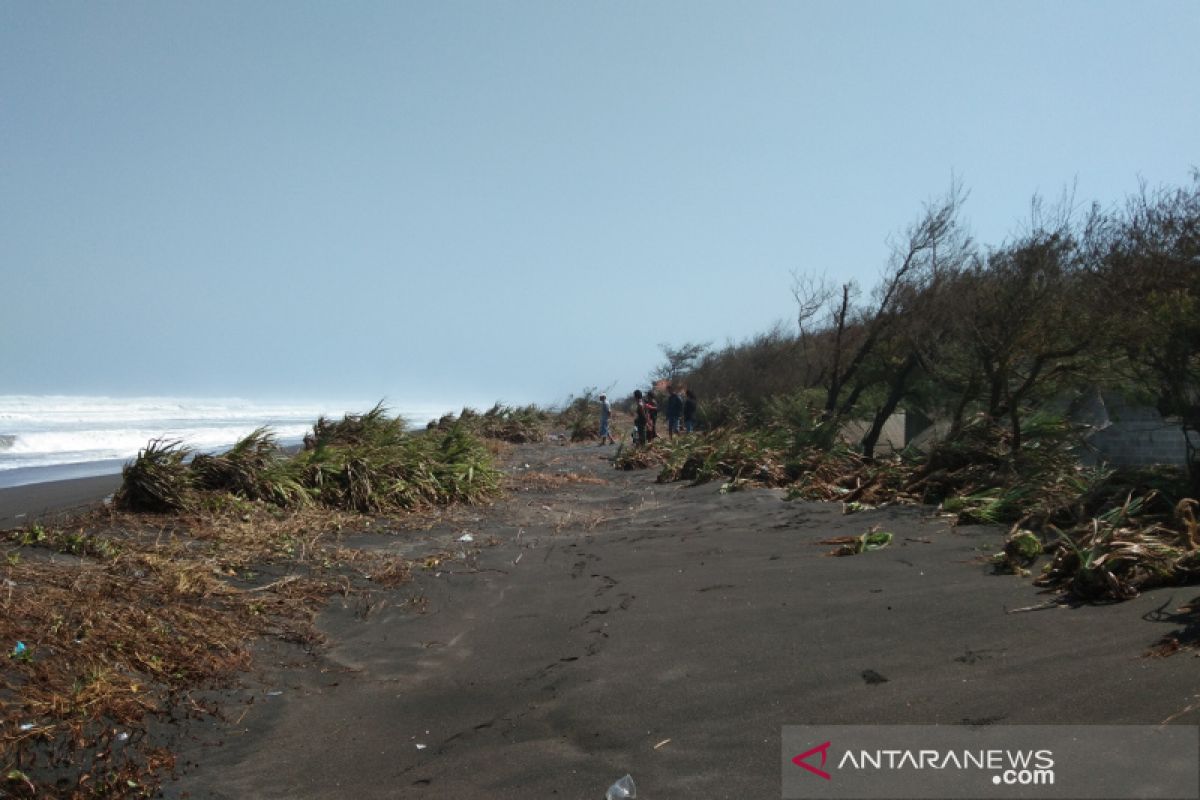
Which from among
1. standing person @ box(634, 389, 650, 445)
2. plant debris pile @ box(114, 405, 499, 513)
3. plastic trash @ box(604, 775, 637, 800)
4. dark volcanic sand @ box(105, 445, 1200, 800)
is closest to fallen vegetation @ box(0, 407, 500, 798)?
plant debris pile @ box(114, 405, 499, 513)

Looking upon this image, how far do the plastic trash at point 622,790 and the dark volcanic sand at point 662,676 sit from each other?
0.26 feet

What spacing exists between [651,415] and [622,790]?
18.7 metres

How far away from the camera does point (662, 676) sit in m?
4.82

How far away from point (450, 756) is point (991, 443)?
8154 mm

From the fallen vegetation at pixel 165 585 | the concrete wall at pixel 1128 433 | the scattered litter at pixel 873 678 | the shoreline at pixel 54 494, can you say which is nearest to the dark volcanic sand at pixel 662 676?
the scattered litter at pixel 873 678

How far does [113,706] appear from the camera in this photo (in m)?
4.13

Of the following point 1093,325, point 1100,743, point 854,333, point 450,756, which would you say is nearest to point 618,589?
point 450,756

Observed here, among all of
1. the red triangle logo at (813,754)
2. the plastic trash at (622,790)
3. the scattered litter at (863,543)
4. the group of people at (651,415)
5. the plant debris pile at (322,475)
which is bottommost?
the plastic trash at (622,790)

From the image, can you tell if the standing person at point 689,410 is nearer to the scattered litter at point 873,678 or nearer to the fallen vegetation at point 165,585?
the fallen vegetation at point 165,585

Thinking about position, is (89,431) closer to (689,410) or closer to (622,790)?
(689,410)

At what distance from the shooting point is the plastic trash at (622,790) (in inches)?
139

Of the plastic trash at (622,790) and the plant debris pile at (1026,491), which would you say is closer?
A: the plastic trash at (622,790)

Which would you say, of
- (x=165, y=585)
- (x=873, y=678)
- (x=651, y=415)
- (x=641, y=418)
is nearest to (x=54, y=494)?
(x=165, y=585)

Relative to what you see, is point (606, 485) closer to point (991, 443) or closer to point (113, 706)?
point (991, 443)
